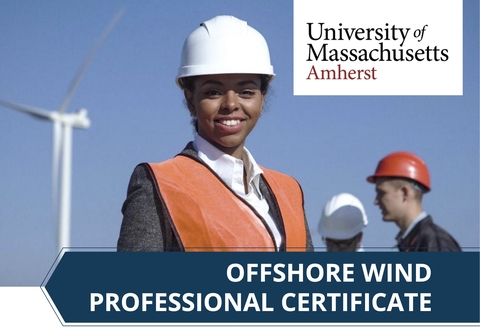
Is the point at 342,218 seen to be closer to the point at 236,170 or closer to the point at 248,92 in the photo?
the point at 236,170

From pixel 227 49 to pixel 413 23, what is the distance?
2.75m

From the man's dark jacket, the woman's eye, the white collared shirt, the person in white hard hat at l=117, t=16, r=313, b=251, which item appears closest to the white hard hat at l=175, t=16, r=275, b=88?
the person in white hard hat at l=117, t=16, r=313, b=251

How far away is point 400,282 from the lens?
23.8ft

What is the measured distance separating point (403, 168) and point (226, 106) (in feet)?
5.16

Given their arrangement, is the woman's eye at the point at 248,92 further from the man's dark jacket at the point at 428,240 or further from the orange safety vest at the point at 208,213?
the man's dark jacket at the point at 428,240

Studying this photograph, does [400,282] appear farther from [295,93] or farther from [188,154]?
[188,154]

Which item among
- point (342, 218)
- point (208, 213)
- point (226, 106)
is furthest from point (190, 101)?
point (342, 218)

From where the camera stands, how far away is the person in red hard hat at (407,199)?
629 cm

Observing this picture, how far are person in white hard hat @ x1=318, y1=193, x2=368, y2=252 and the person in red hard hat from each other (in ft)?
1.71

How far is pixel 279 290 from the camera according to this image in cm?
705

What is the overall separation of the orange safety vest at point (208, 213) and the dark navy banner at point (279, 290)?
996 mm

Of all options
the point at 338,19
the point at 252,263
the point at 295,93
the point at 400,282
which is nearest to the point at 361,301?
the point at 400,282

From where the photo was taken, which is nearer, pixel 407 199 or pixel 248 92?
pixel 248 92

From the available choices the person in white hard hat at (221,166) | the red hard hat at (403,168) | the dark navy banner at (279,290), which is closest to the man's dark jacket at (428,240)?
the dark navy banner at (279,290)
